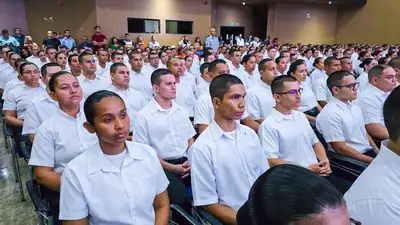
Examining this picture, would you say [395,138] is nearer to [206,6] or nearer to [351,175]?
[351,175]

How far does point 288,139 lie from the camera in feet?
7.59

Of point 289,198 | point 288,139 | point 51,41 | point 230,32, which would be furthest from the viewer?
point 230,32

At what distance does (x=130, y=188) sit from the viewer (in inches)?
58.4

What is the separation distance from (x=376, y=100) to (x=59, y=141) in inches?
116

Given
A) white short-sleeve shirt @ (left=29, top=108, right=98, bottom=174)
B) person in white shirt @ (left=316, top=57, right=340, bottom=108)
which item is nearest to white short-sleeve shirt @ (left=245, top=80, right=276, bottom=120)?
person in white shirt @ (left=316, top=57, right=340, bottom=108)

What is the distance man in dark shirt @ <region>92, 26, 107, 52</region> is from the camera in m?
11.0

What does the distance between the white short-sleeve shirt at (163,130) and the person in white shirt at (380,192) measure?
5.30 feet

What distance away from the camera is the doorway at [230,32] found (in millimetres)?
16536

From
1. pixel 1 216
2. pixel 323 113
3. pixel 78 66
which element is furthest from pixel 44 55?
pixel 323 113

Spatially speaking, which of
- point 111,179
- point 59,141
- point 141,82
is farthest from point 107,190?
point 141,82

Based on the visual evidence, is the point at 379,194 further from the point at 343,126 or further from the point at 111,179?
the point at 343,126

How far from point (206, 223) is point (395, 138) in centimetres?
103

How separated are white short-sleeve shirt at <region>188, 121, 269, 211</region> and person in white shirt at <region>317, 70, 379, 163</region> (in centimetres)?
107

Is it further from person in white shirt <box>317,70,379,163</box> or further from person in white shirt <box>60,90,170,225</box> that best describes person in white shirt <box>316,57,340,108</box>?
person in white shirt <box>60,90,170,225</box>
